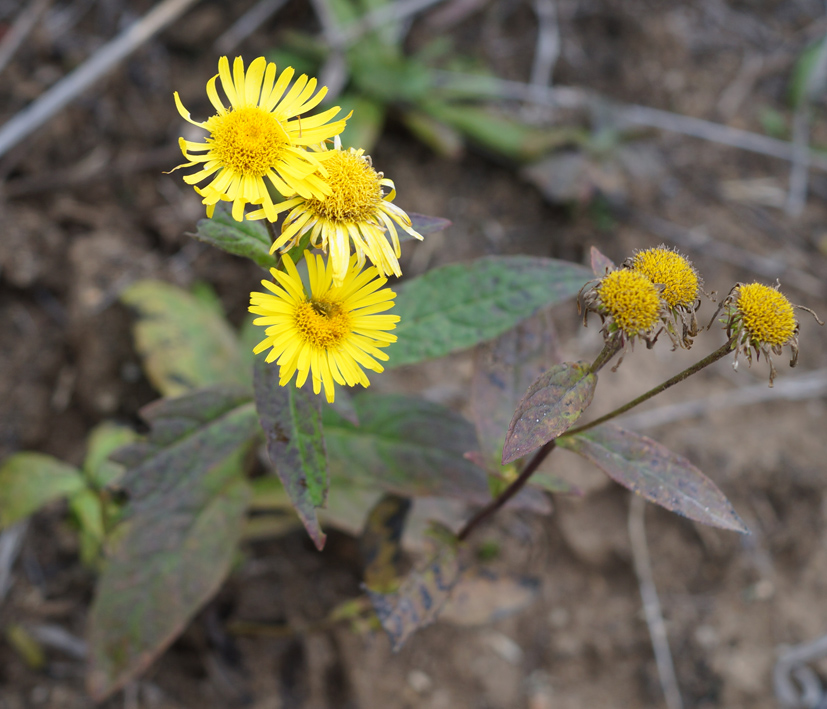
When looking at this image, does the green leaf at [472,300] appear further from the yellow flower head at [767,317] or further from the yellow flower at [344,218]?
the yellow flower head at [767,317]

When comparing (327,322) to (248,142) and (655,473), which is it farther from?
(655,473)

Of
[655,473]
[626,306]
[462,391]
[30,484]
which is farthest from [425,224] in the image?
[30,484]

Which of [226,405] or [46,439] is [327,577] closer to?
[226,405]

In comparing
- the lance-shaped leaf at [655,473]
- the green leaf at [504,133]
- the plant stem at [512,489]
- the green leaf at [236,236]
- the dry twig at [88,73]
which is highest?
the green leaf at [504,133]

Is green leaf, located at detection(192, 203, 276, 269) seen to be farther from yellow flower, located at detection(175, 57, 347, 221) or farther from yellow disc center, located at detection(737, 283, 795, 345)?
yellow disc center, located at detection(737, 283, 795, 345)

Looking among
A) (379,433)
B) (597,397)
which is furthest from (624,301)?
(597,397)

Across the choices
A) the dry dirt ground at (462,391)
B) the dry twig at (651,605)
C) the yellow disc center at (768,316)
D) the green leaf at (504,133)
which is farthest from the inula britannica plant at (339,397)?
the green leaf at (504,133)
